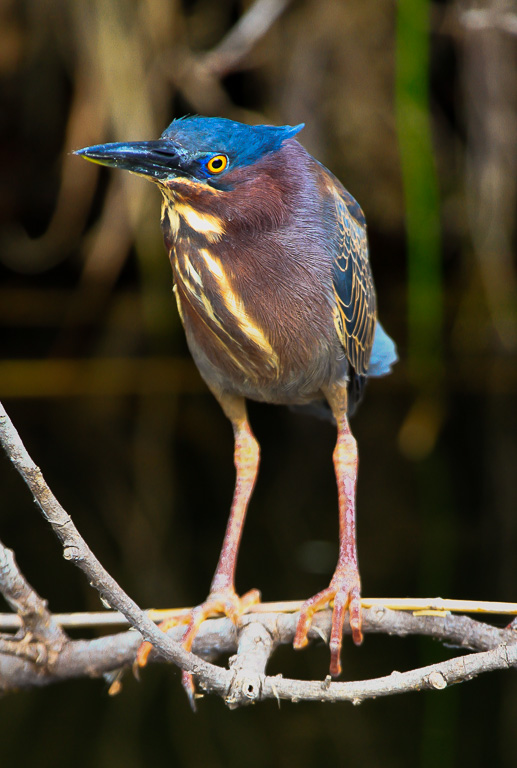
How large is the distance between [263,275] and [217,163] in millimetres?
259

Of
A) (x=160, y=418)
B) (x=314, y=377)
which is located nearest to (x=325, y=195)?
(x=314, y=377)

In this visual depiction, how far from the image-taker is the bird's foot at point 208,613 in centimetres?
199

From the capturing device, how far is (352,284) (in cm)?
218

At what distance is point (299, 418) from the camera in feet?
18.0

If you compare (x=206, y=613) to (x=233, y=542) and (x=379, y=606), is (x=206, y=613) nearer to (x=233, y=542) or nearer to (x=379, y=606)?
(x=233, y=542)

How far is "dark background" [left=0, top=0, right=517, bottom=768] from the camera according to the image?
9.75 feet

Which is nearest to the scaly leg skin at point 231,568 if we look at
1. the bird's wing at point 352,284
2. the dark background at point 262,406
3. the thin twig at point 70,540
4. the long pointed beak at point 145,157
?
the bird's wing at point 352,284

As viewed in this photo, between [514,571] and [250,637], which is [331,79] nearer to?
[514,571]

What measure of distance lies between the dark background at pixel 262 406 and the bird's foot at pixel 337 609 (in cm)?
91

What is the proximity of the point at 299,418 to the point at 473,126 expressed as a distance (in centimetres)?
198

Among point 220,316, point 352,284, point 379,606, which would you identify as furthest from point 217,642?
point 352,284

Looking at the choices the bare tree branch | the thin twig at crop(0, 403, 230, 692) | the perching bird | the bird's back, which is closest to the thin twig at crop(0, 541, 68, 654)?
the bare tree branch

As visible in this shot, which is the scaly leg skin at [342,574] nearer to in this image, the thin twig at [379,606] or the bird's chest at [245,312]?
the thin twig at [379,606]

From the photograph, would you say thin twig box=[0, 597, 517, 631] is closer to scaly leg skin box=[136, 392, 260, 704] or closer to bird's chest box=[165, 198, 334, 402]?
scaly leg skin box=[136, 392, 260, 704]
